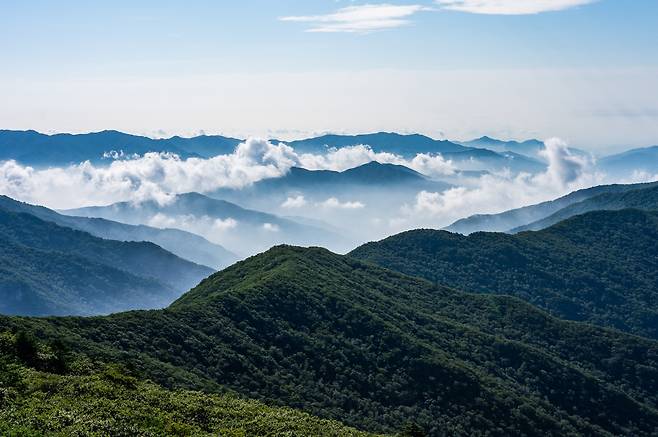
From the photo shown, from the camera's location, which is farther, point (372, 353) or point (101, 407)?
point (372, 353)

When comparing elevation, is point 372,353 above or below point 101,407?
below

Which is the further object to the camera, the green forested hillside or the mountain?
the mountain

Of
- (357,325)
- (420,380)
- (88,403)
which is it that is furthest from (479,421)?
(88,403)

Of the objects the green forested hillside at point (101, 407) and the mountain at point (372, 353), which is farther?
the mountain at point (372, 353)

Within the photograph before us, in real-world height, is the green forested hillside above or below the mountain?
above

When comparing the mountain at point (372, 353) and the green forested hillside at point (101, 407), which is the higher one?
the green forested hillside at point (101, 407)
